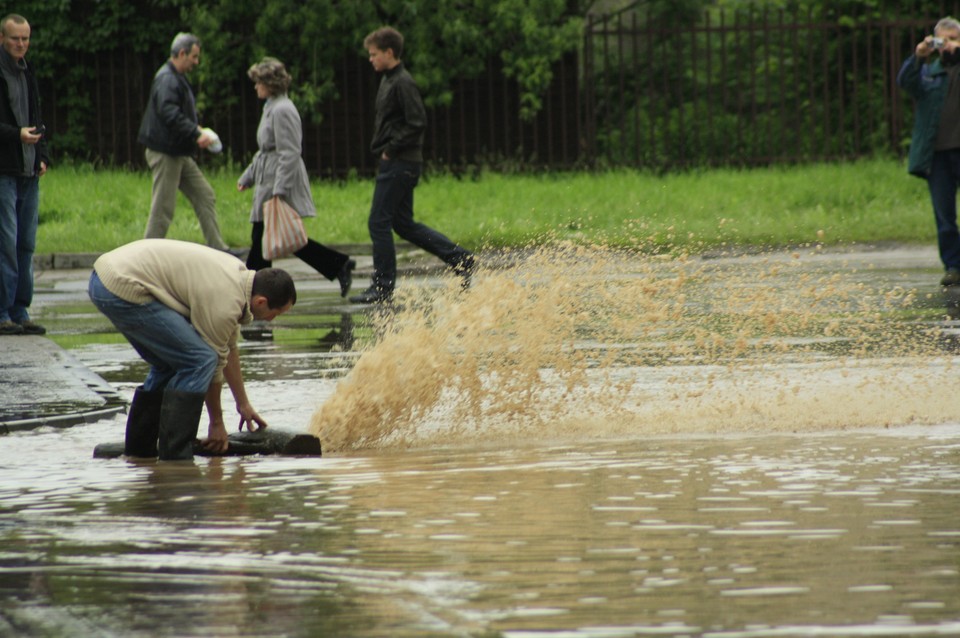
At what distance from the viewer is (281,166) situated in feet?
43.3

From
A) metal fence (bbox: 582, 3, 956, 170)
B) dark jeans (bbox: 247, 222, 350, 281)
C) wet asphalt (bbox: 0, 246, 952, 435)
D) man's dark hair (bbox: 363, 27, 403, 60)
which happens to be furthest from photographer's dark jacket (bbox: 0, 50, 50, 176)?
metal fence (bbox: 582, 3, 956, 170)

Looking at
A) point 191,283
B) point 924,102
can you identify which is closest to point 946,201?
point 924,102

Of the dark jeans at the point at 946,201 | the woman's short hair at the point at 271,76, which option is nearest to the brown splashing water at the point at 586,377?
the dark jeans at the point at 946,201

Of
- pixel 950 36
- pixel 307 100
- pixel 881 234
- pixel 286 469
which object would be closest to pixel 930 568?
pixel 286 469

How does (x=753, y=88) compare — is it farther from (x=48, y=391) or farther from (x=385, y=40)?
(x=48, y=391)

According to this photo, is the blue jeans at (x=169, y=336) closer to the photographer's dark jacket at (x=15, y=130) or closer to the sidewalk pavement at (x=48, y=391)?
the sidewalk pavement at (x=48, y=391)

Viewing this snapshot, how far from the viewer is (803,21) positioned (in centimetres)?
2502

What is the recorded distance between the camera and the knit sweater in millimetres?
6422

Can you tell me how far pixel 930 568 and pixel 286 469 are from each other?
2.70 meters

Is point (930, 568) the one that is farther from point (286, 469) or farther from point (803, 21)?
point (803, 21)

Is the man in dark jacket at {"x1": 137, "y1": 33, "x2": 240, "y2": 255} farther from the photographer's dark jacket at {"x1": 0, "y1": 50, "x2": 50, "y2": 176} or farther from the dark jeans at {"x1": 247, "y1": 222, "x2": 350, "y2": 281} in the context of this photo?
the photographer's dark jacket at {"x1": 0, "y1": 50, "x2": 50, "y2": 176}

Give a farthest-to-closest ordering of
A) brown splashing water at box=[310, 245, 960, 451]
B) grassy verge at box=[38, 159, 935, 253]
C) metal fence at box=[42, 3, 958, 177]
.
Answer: metal fence at box=[42, 3, 958, 177] < grassy verge at box=[38, 159, 935, 253] < brown splashing water at box=[310, 245, 960, 451]

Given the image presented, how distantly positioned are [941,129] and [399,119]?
4249 mm

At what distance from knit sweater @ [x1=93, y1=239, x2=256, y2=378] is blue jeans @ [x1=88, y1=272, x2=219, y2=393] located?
38 millimetres
